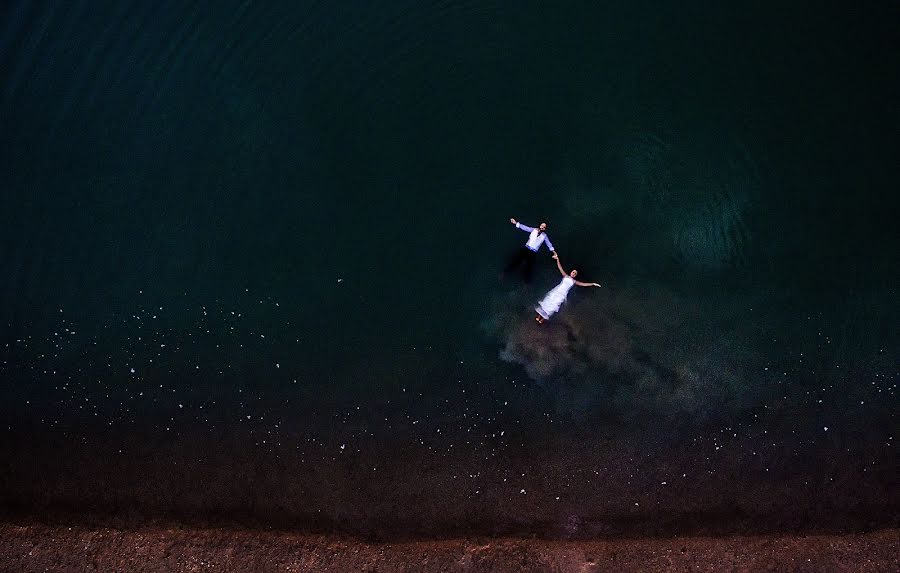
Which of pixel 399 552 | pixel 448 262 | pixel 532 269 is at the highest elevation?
pixel 532 269

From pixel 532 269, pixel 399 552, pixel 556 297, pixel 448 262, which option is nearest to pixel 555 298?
pixel 556 297

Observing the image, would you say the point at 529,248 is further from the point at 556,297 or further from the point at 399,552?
the point at 399,552

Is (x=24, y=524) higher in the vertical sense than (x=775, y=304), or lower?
lower

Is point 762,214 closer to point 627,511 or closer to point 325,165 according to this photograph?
point 627,511

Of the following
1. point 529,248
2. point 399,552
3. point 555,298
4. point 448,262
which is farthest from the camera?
point 448,262

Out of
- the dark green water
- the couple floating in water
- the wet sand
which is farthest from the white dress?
the wet sand

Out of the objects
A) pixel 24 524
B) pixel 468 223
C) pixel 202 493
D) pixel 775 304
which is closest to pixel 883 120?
pixel 775 304

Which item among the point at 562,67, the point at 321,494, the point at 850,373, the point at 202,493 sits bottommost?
the point at 202,493
